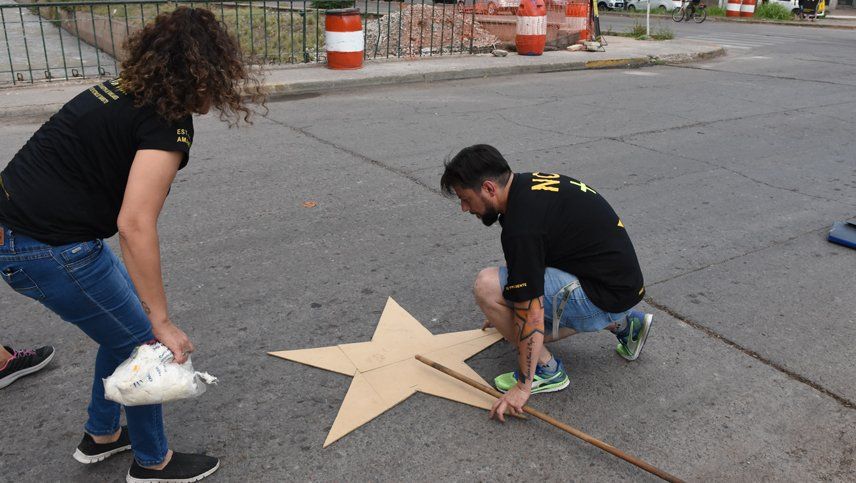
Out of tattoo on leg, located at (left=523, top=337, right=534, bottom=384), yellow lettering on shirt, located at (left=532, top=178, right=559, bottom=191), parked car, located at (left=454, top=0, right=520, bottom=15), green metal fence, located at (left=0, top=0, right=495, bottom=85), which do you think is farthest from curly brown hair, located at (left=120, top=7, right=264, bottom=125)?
parked car, located at (left=454, top=0, right=520, bottom=15)

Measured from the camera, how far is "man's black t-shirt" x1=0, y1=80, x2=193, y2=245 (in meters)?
2.09

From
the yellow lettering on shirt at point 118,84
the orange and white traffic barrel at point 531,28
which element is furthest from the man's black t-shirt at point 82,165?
the orange and white traffic barrel at point 531,28

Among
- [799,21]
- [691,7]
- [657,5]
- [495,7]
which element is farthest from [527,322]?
[657,5]

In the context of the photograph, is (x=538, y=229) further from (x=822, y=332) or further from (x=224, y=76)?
(x=822, y=332)

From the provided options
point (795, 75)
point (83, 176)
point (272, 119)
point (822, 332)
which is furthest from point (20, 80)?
point (795, 75)

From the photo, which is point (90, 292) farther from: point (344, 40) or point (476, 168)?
point (344, 40)

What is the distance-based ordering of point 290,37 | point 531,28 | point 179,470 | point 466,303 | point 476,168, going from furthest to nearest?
point 290,37, point 531,28, point 466,303, point 476,168, point 179,470

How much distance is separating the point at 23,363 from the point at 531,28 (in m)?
12.1

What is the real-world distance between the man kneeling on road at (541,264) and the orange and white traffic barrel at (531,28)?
11326mm

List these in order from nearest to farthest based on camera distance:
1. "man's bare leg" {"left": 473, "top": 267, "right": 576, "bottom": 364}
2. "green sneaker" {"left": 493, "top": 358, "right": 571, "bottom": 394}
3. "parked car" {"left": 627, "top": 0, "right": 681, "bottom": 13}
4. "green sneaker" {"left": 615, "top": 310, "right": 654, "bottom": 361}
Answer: "man's bare leg" {"left": 473, "top": 267, "right": 576, "bottom": 364}
"green sneaker" {"left": 493, "top": 358, "right": 571, "bottom": 394}
"green sneaker" {"left": 615, "top": 310, "right": 654, "bottom": 361}
"parked car" {"left": 627, "top": 0, "right": 681, "bottom": 13}

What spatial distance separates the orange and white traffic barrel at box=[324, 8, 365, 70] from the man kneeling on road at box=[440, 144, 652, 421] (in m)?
8.94

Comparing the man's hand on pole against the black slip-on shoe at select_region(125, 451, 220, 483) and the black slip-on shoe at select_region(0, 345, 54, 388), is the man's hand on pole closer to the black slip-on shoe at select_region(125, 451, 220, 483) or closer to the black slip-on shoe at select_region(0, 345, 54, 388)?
the black slip-on shoe at select_region(125, 451, 220, 483)

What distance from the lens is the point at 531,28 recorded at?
13617mm

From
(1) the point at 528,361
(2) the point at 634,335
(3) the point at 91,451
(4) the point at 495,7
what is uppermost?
(4) the point at 495,7
